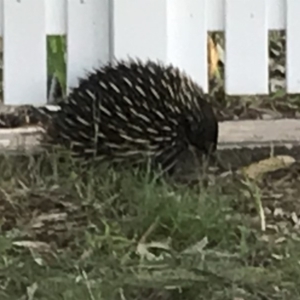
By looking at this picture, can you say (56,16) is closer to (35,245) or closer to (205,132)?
(205,132)

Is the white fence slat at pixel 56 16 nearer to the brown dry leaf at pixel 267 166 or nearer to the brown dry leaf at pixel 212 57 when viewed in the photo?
the brown dry leaf at pixel 267 166

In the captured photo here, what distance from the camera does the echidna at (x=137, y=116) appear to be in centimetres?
339

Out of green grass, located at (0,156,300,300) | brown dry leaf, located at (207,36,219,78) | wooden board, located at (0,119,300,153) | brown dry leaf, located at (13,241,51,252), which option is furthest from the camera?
brown dry leaf, located at (207,36,219,78)

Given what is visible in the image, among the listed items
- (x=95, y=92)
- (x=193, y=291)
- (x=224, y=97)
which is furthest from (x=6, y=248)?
(x=224, y=97)

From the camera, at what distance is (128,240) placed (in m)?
Answer: 2.66

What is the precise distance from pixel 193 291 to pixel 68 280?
0.29 metres

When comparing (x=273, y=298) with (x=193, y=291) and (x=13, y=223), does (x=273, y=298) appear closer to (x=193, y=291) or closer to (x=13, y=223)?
(x=193, y=291)

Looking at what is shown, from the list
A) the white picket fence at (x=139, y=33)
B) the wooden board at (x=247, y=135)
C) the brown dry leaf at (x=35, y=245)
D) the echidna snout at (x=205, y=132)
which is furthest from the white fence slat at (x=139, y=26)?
the brown dry leaf at (x=35, y=245)

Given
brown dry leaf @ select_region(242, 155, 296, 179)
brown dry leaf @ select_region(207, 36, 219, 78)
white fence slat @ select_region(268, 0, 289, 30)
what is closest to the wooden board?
brown dry leaf @ select_region(242, 155, 296, 179)

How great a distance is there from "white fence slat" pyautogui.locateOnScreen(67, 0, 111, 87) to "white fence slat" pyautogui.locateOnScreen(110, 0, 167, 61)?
0.06m

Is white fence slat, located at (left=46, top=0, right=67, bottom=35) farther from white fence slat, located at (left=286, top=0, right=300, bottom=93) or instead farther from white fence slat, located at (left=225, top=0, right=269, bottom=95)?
white fence slat, located at (left=286, top=0, right=300, bottom=93)

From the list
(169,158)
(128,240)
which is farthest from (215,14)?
(128,240)

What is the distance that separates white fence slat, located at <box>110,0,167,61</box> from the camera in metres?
3.33

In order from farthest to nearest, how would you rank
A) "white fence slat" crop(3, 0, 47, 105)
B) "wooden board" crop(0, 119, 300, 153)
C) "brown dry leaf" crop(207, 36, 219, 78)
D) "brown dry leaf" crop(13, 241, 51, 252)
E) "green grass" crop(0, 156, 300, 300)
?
"brown dry leaf" crop(207, 36, 219, 78) → "wooden board" crop(0, 119, 300, 153) → "white fence slat" crop(3, 0, 47, 105) → "brown dry leaf" crop(13, 241, 51, 252) → "green grass" crop(0, 156, 300, 300)
